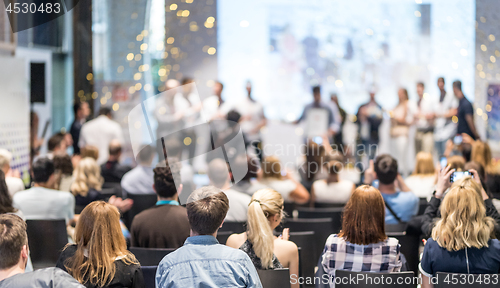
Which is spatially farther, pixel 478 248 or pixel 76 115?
pixel 76 115

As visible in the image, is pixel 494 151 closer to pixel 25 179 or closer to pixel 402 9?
pixel 402 9

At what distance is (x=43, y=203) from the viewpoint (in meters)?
3.27

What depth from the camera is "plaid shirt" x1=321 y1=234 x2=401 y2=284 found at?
224 centimetres

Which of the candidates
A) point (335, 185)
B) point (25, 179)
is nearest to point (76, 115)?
point (25, 179)

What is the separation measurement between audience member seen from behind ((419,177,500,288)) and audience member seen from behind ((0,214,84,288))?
1.63 meters

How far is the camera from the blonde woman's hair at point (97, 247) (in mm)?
1824

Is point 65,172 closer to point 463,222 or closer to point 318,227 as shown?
point 318,227

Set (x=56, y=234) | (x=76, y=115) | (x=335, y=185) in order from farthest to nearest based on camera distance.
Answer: (x=76, y=115)
(x=335, y=185)
(x=56, y=234)

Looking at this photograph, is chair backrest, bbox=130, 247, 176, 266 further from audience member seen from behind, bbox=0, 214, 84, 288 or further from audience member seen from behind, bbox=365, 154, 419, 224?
audience member seen from behind, bbox=365, 154, 419, 224

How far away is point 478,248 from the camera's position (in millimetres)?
2178

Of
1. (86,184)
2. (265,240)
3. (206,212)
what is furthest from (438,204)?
(86,184)

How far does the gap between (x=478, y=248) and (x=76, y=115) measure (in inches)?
264

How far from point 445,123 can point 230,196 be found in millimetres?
5872

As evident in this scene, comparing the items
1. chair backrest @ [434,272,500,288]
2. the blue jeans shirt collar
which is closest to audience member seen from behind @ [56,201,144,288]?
the blue jeans shirt collar
